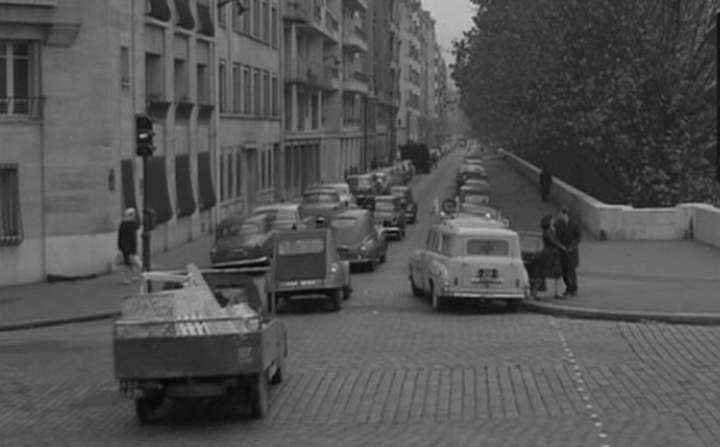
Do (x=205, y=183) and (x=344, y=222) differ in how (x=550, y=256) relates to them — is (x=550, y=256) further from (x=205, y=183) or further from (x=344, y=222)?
(x=205, y=183)

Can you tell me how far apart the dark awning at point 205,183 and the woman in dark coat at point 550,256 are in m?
22.1

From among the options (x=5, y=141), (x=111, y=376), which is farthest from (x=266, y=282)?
(x=5, y=141)

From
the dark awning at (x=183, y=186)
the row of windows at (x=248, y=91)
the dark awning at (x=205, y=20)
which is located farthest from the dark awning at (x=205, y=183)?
the dark awning at (x=205, y=20)

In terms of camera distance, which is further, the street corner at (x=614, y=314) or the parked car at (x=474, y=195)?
the parked car at (x=474, y=195)

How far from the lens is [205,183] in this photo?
46.5 metres

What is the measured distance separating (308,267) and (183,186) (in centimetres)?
1783

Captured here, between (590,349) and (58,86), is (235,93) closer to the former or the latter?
(58,86)

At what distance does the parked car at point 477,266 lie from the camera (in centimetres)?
2430

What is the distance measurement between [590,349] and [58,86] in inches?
691

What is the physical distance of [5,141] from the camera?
31047 millimetres

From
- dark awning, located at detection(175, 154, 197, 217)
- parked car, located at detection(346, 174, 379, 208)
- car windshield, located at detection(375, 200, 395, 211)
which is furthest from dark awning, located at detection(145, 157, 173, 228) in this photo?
parked car, located at detection(346, 174, 379, 208)

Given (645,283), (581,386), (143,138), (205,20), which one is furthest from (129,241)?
(205,20)

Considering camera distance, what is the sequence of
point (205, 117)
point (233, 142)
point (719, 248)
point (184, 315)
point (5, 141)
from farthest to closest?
point (233, 142) < point (205, 117) < point (719, 248) < point (5, 141) < point (184, 315)

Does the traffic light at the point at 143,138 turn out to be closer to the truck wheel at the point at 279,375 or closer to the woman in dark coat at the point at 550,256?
the woman in dark coat at the point at 550,256
